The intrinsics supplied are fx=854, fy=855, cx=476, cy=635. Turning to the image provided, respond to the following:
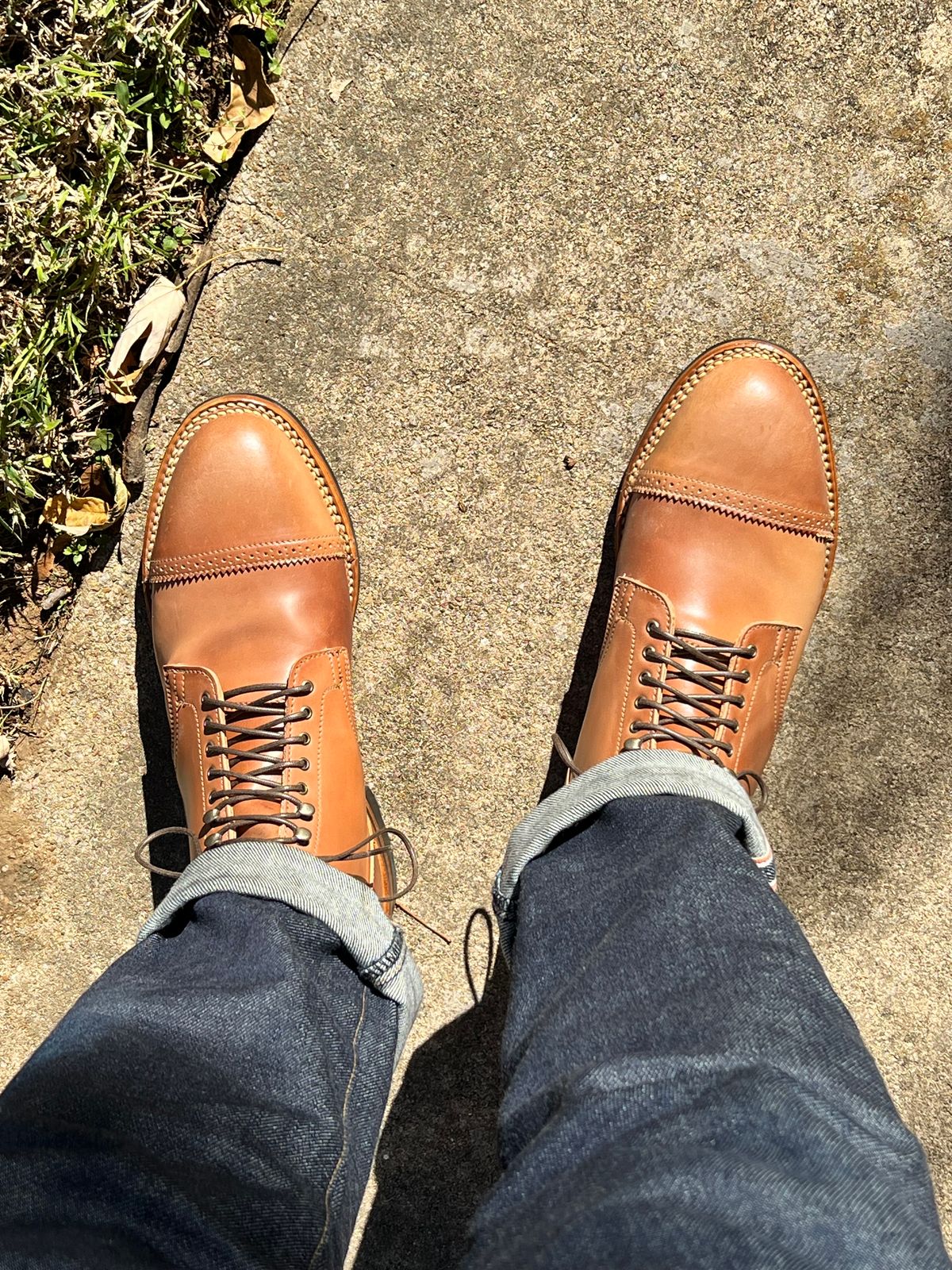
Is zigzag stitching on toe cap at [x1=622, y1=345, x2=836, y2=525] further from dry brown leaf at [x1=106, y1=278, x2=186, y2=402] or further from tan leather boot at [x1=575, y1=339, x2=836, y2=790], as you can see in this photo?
dry brown leaf at [x1=106, y1=278, x2=186, y2=402]

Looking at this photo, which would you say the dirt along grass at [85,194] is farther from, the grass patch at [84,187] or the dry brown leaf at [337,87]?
the dry brown leaf at [337,87]

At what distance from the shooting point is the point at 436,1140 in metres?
1.77

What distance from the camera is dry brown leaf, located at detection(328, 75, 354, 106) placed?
1.60 m

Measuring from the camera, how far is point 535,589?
1.70 meters

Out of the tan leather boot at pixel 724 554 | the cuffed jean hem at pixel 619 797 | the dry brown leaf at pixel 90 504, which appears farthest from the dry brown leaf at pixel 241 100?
the cuffed jean hem at pixel 619 797

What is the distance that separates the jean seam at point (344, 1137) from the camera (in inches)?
42.3

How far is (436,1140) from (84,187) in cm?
196

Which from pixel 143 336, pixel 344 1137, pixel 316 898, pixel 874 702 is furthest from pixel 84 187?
pixel 874 702

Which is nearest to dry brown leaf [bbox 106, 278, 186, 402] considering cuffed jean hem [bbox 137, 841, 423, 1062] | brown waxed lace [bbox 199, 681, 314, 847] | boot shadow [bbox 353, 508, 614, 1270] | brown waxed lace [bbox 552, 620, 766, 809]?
brown waxed lace [bbox 199, 681, 314, 847]

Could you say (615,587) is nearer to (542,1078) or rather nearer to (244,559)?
(244,559)

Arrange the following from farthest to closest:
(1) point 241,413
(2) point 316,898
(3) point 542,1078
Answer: (1) point 241,413 → (2) point 316,898 → (3) point 542,1078

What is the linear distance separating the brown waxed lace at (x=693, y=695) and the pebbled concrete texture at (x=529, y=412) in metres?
0.18

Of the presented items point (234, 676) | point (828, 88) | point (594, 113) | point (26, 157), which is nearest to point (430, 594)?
point (234, 676)

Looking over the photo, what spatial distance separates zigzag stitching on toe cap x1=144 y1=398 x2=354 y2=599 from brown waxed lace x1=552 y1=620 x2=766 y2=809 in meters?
0.58
